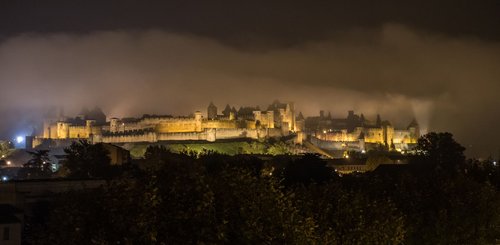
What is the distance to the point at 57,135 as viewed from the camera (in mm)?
190625

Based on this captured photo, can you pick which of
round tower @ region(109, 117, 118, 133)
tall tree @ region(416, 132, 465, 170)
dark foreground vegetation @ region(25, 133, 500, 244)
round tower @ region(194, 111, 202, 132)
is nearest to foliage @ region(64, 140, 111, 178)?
dark foreground vegetation @ region(25, 133, 500, 244)

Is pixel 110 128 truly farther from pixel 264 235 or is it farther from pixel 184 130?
pixel 264 235

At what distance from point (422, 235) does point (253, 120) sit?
15109 centimetres

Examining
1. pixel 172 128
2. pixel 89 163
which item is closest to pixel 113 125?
pixel 172 128

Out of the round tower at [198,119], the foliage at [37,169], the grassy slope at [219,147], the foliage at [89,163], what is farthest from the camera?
the round tower at [198,119]

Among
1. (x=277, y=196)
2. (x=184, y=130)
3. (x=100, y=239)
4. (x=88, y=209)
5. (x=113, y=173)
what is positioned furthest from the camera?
(x=184, y=130)

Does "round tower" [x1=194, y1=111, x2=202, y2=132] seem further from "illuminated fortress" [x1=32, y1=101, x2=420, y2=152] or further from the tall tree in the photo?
the tall tree

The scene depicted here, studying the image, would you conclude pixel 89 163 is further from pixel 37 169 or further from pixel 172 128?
pixel 172 128

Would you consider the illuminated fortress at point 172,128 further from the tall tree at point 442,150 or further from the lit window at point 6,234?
the lit window at point 6,234

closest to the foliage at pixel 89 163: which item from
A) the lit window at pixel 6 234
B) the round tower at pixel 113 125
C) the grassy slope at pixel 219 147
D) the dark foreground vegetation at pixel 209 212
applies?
the lit window at pixel 6 234

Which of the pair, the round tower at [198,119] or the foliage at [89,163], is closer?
the foliage at [89,163]

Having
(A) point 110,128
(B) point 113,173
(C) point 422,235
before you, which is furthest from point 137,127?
(C) point 422,235

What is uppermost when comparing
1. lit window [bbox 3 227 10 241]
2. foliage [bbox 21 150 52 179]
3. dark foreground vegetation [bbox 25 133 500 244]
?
foliage [bbox 21 150 52 179]

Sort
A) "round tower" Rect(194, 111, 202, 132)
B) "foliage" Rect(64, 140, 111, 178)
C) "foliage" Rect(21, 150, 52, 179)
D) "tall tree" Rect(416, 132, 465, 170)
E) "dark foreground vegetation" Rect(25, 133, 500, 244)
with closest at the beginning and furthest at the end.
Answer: "dark foreground vegetation" Rect(25, 133, 500, 244) < "foliage" Rect(64, 140, 111, 178) < "foliage" Rect(21, 150, 52, 179) < "tall tree" Rect(416, 132, 465, 170) < "round tower" Rect(194, 111, 202, 132)
